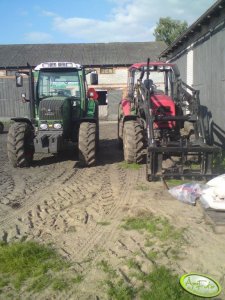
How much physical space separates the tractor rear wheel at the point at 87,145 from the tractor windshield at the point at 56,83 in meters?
1.60

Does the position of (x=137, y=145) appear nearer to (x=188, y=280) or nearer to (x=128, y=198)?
A: (x=128, y=198)

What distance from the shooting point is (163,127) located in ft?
28.6

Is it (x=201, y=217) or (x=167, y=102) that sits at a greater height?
(x=167, y=102)

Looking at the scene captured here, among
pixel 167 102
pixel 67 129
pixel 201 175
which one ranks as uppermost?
pixel 167 102

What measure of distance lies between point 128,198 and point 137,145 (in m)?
2.28

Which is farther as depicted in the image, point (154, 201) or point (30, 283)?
point (154, 201)

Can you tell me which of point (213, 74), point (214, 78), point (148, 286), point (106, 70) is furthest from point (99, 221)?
point (106, 70)

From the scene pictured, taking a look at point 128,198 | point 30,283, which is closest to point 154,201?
point 128,198

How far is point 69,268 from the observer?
12.6 feet

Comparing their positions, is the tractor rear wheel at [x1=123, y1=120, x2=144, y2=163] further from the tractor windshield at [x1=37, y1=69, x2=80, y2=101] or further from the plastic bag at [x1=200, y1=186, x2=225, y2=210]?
the plastic bag at [x1=200, y1=186, x2=225, y2=210]

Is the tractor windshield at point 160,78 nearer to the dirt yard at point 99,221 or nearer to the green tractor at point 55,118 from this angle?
the green tractor at point 55,118

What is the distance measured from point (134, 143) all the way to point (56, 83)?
2.87 metres

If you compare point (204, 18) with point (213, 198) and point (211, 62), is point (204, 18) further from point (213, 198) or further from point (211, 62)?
point (213, 198)

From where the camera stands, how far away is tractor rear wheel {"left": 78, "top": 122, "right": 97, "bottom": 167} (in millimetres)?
8320
